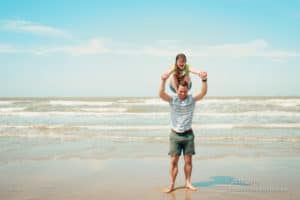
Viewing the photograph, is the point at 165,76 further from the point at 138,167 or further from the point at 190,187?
the point at 138,167

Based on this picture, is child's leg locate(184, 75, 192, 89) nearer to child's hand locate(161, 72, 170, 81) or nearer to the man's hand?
the man's hand

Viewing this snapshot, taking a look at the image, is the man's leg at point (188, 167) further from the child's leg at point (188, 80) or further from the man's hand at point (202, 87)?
the child's leg at point (188, 80)

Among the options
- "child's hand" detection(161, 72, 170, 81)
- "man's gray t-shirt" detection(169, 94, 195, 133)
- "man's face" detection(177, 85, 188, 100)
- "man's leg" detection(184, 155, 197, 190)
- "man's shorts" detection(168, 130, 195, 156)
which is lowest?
"man's leg" detection(184, 155, 197, 190)

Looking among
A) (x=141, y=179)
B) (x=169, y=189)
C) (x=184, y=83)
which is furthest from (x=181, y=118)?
(x=141, y=179)

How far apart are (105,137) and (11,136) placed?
3.54 meters

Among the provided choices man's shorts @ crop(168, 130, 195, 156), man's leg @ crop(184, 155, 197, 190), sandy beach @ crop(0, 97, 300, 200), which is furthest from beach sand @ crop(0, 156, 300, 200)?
man's shorts @ crop(168, 130, 195, 156)

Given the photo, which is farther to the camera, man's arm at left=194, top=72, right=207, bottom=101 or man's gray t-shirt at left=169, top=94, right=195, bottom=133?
man's gray t-shirt at left=169, top=94, right=195, bottom=133

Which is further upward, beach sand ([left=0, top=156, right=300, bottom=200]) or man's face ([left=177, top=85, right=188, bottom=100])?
man's face ([left=177, top=85, right=188, bottom=100])

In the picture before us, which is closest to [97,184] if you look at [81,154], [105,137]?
[81,154]

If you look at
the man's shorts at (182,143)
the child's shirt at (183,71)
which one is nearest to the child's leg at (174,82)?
the child's shirt at (183,71)

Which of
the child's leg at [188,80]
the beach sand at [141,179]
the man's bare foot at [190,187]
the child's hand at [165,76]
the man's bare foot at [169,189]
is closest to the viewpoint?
the child's hand at [165,76]

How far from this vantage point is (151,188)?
551cm

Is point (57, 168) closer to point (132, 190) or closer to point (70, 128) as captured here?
point (132, 190)

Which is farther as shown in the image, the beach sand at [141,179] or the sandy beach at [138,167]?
the sandy beach at [138,167]
